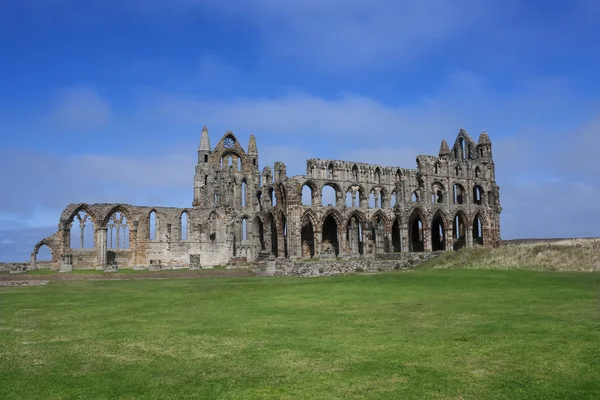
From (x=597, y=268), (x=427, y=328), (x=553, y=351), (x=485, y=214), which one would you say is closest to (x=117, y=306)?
(x=427, y=328)

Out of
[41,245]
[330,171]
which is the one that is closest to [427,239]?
[330,171]

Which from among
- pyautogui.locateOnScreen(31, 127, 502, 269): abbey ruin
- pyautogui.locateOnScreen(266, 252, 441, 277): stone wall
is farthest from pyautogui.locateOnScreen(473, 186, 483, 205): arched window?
pyautogui.locateOnScreen(266, 252, 441, 277): stone wall

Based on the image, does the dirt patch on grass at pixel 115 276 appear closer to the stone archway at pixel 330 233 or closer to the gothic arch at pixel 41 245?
the gothic arch at pixel 41 245

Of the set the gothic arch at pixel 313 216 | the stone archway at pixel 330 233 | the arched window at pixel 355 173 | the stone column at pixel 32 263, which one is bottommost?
the stone column at pixel 32 263

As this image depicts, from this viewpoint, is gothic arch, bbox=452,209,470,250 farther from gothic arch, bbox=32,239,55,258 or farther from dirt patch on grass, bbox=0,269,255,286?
gothic arch, bbox=32,239,55,258

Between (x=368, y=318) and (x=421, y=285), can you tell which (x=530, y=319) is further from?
(x=421, y=285)

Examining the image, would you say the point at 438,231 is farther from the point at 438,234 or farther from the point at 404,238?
the point at 404,238

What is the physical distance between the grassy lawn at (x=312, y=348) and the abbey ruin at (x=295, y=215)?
3207 centimetres

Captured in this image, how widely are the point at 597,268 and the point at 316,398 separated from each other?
82.2 ft

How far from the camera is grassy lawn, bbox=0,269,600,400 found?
747cm

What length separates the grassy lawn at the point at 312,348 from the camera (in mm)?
7469

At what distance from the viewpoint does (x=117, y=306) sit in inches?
682

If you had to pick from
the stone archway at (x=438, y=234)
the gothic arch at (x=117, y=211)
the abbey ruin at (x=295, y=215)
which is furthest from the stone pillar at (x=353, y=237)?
the gothic arch at (x=117, y=211)

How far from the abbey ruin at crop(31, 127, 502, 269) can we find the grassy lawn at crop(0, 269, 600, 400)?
3207 centimetres
